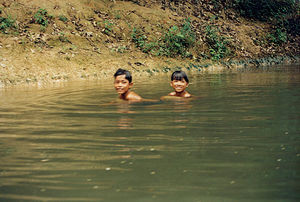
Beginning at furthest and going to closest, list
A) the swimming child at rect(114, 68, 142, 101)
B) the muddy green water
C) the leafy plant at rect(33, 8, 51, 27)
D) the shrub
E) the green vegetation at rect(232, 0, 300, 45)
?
the shrub
the green vegetation at rect(232, 0, 300, 45)
the leafy plant at rect(33, 8, 51, 27)
the swimming child at rect(114, 68, 142, 101)
the muddy green water

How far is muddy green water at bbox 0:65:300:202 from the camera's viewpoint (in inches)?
112

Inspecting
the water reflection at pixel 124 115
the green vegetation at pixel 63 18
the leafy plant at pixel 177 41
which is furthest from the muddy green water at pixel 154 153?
the leafy plant at pixel 177 41

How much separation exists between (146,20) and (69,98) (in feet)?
41.8

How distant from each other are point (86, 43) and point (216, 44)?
6843 millimetres

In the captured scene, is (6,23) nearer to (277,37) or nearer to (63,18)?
(63,18)

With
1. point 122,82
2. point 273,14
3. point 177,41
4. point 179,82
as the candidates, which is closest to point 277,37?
point 273,14

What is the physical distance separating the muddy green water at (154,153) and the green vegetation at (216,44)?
13132 mm

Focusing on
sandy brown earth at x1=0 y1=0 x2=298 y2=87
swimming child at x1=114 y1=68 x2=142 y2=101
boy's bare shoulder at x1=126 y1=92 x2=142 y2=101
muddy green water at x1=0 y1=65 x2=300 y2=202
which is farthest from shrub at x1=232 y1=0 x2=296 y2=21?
muddy green water at x1=0 y1=65 x2=300 y2=202

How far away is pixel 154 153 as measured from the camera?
3795 mm

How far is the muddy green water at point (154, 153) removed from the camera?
284cm

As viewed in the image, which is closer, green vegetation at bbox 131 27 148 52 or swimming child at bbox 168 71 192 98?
swimming child at bbox 168 71 192 98

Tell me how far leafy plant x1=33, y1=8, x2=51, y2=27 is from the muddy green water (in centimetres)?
1123

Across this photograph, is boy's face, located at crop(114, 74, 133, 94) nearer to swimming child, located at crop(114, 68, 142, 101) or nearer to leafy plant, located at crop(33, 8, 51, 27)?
swimming child, located at crop(114, 68, 142, 101)

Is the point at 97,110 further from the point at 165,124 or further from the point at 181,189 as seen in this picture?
the point at 181,189
